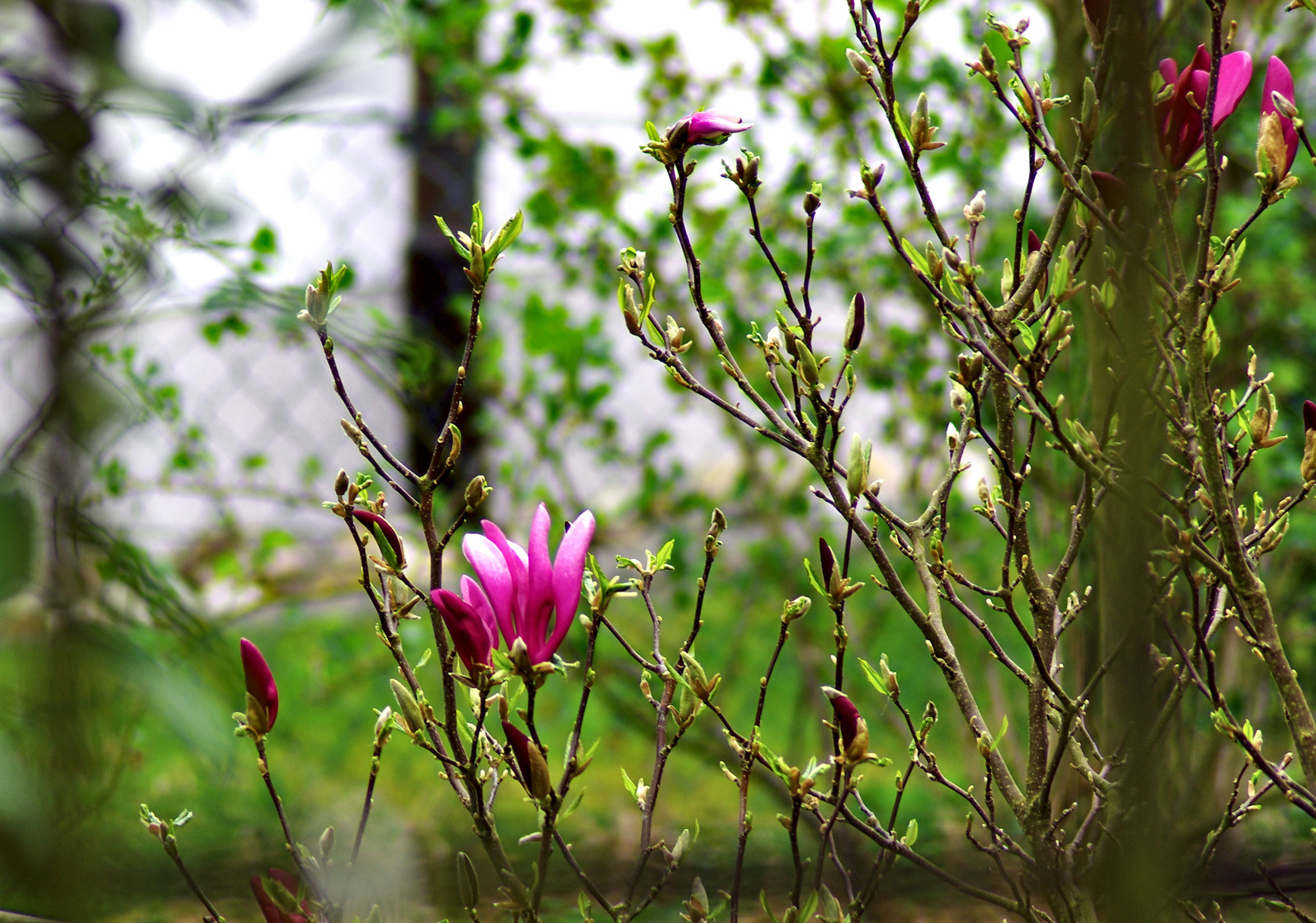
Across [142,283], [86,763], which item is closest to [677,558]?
[142,283]

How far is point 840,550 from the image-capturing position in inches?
78.2

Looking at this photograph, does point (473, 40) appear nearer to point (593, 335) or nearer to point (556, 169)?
point (556, 169)

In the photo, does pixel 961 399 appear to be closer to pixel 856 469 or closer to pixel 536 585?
pixel 856 469

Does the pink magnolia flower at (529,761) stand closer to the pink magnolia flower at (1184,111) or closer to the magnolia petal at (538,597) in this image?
the magnolia petal at (538,597)

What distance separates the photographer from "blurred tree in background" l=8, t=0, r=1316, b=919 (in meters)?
0.43

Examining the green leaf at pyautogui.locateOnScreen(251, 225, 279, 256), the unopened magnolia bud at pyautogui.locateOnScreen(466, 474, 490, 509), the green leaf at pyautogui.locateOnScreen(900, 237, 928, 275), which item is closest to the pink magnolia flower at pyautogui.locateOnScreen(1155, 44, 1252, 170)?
the green leaf at pyautogui.locateOnScreen(900, 237, 928, 275)

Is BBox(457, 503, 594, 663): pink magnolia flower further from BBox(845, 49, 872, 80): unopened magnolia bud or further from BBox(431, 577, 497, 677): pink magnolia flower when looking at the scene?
BBox(845, 49, 872, 80): unopened magnolia bud

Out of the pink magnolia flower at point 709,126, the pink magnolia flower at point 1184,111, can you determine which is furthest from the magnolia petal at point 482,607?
the pink magnolia flower at point 1184,111

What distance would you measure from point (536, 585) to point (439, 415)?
1.26 meters

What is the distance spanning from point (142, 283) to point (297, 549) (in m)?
1.70

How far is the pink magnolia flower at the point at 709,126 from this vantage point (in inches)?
18.4

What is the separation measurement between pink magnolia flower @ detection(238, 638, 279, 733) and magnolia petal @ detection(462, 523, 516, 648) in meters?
0.09

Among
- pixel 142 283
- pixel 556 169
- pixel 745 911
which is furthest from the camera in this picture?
pixel 556 169

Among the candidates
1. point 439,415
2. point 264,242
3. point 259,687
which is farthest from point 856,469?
point 439,415
